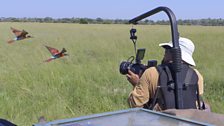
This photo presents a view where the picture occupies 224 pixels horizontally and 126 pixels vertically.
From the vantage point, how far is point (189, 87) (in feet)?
9.28

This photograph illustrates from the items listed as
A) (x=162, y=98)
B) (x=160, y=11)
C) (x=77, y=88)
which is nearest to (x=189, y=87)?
(x=162, y=98)

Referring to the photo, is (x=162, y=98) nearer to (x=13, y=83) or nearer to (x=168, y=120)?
(x=168, y=120)

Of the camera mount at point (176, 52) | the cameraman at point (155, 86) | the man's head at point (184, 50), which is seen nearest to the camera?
the camera mount at point (176, 52)

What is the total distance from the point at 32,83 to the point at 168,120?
5.51m

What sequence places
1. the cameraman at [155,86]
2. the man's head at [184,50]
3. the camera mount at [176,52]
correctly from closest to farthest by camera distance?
1. the camera mount at [176,52]
2. the cameraman at [155,86]
3. the man's head at [184,50]

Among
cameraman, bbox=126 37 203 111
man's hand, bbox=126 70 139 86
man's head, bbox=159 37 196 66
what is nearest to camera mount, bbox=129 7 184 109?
cameraman, bbox=126 37 203 111

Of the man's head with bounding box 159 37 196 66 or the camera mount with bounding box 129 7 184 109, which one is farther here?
the man's head with bounding box 159 37 196 66

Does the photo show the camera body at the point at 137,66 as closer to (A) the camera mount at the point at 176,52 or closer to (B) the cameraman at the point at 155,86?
(B) the cameraman at the point at 155,86

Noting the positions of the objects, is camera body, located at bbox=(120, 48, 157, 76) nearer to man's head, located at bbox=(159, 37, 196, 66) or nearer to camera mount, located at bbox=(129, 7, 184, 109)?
man's head, located at bbox=(159, 37, 196, 66)

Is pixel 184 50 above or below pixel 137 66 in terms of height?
above

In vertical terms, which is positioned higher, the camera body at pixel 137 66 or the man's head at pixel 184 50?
the man's head at pixel 184 50

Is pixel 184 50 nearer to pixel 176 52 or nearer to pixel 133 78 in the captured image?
pixel 133 78

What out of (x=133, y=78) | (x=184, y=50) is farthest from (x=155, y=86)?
(x=184, y=50)

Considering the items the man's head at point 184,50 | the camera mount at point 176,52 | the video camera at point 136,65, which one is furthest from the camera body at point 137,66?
the camera mount at point 176,52
